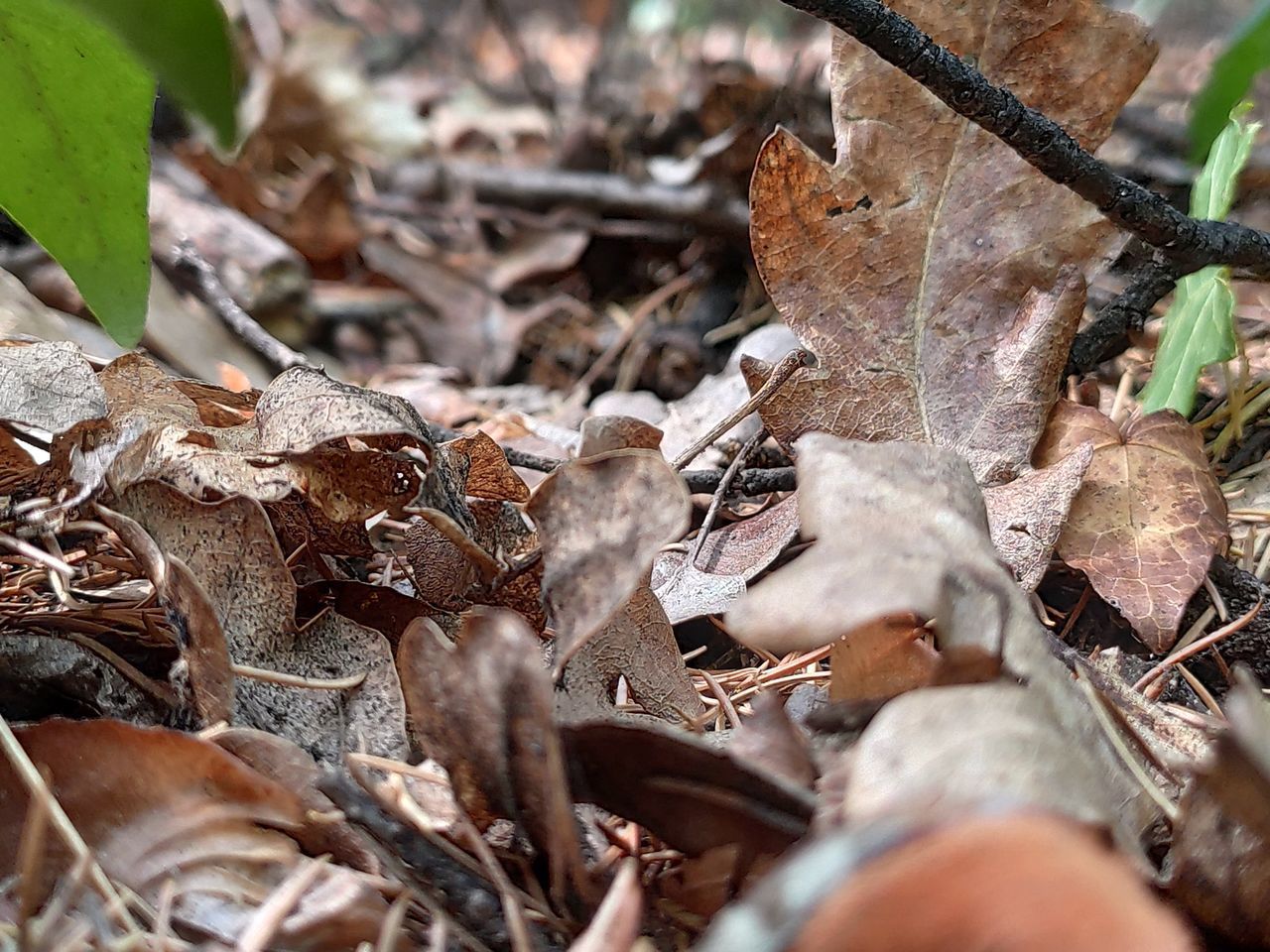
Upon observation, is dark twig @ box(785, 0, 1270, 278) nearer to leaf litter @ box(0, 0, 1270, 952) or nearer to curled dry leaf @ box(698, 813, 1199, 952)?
leaf litter @ box(0, 0, 1270, 952)

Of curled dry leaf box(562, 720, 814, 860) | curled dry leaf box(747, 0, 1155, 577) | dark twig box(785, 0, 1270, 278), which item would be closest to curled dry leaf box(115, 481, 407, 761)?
Answer: curled dry leaf box(562, 720, 814, 860)

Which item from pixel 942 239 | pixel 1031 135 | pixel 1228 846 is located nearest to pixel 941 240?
pixel 942 239

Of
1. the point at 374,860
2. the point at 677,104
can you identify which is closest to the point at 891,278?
the point at 374,860

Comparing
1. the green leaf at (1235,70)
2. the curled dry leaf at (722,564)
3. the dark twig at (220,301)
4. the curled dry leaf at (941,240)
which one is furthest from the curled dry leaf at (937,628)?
the green leaf at (1235,70)

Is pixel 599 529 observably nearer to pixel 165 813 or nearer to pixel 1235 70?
pixel 165 813

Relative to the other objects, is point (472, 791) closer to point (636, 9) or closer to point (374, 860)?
point (374, 860)

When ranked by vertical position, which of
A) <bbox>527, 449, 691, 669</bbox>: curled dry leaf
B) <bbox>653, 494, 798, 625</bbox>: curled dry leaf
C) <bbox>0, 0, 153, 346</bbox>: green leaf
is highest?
<bbox>0, 0, 153, 346</bbox>: green leaf

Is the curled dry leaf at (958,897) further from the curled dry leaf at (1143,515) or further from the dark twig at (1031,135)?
the dark twig at (1031,135)
